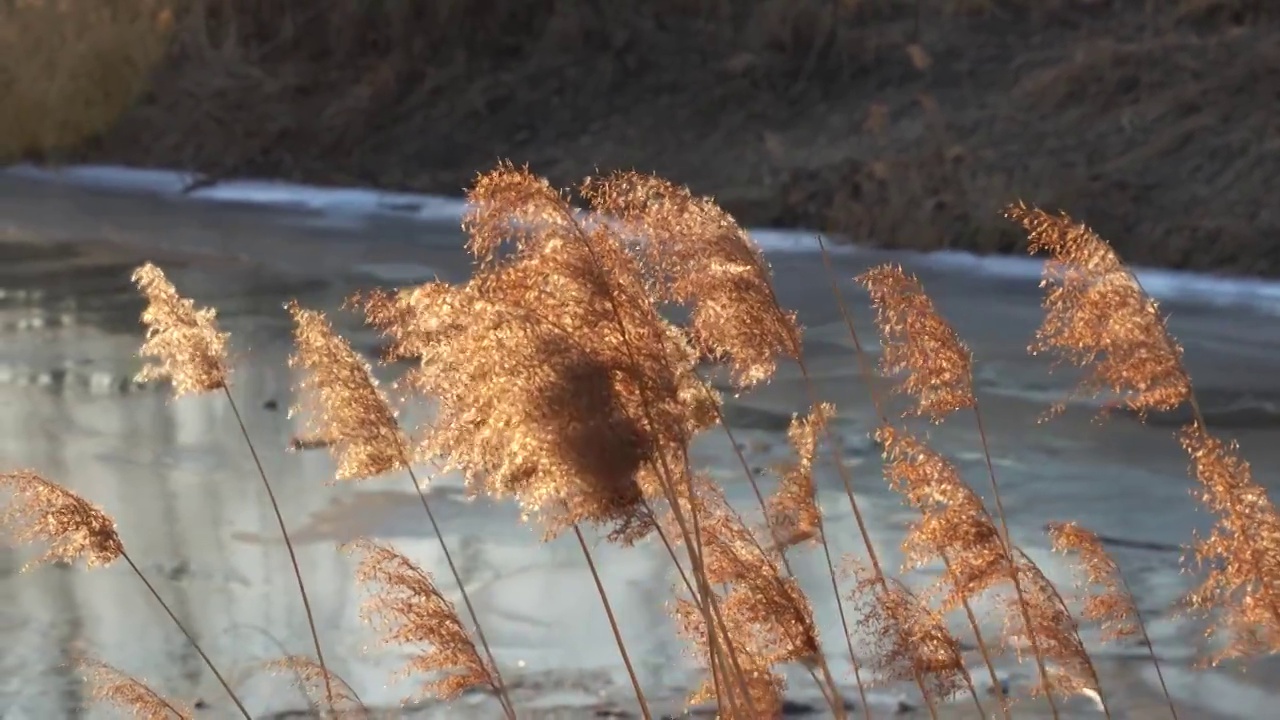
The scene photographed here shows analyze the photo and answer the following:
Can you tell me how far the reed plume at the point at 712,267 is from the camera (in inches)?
82.8

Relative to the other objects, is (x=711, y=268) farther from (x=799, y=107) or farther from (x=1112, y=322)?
(x=799, y=107)

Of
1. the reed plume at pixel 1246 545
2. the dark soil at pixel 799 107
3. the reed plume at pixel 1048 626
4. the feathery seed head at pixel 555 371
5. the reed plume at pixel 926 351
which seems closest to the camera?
the feathery seed head at pixel 555 371

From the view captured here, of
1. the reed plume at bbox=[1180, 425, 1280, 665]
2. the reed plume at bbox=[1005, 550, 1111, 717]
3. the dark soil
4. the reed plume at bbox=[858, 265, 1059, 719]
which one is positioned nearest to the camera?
the reed plume at bbox=[1180, 425, 1280, 665]

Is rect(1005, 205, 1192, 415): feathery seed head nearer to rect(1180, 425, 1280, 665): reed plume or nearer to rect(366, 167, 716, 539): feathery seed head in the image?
rect(1180, 425, 1280, 665): reed plume

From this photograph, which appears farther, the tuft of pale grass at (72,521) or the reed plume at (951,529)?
the tuft of pale grass at (72,521)

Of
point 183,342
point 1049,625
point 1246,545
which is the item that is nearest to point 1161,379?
point 1246,545

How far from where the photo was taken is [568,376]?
171 centimetres

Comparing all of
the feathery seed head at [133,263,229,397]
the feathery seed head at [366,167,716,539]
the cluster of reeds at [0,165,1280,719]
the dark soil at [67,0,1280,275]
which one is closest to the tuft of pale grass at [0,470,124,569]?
the cluster of reeds at [0,165,1280,719]

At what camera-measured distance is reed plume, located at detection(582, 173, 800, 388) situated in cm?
210

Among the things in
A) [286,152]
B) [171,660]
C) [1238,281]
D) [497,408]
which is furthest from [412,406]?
[286,152]

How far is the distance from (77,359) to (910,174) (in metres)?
5.42

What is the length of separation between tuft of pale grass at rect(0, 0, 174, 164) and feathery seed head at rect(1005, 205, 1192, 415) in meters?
15.6

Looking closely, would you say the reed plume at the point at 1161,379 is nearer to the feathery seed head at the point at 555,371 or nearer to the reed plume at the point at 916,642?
the reed plume at the point at 916,642

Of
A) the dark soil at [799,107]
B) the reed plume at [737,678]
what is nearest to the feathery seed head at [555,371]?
the reed plume at [737,678]
